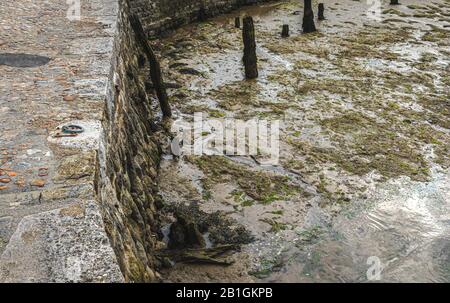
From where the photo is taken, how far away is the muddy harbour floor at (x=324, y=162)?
199 inches

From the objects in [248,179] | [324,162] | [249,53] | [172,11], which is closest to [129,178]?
[248,179]

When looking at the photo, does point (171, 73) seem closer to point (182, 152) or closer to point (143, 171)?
point (182, 152)

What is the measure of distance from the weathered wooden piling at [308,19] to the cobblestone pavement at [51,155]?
26.8ft

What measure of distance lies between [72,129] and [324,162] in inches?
168

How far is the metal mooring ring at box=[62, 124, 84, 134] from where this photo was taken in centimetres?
337

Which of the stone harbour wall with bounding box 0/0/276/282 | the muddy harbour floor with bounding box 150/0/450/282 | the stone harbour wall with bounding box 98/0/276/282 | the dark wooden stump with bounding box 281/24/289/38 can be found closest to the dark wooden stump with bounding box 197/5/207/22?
the muddy harbour floor with bounding box 150/0/450/282

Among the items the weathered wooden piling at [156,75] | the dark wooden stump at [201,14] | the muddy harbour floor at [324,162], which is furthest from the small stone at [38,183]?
the dark wooden stump at [201,14]

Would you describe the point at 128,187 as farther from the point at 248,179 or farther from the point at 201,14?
the point at 201,14

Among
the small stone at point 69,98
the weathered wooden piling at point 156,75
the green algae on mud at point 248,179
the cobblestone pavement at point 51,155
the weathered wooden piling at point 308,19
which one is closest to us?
the cobblestone pavement at point 51,155

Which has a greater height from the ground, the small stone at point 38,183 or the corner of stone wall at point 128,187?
the small stone at point 38,183

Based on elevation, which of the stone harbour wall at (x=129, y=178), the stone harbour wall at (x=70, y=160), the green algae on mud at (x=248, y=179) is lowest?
the green algae on mud at (x=248, y=179)

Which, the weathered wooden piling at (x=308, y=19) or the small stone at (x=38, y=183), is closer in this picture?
the small stone at (x=38, y=183)

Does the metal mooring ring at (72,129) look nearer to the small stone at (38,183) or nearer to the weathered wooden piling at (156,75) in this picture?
the small stone at (38,183)

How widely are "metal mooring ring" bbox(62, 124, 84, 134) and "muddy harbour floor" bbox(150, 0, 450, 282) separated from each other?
1.83 meters
